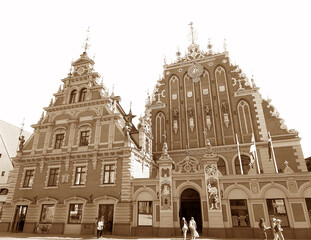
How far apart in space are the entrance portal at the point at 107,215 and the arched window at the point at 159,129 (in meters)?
10.2

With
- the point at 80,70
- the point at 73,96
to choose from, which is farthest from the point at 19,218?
the point at 80,70

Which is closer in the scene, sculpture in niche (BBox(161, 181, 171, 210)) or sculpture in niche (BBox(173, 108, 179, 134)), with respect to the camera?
sculpture in niche (BBox(161, 181, 171, 210))

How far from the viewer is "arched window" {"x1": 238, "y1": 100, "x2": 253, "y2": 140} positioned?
82.8 ft

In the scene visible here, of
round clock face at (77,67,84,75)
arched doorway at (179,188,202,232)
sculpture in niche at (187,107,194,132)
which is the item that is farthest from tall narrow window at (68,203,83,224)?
round clock face at (77,67,84,75)

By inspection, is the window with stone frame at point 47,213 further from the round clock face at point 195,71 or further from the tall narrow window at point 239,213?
the round clock face at point 195,71

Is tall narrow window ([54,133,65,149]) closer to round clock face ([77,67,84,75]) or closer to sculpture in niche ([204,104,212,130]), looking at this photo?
round clock face ([77,67,84,75])

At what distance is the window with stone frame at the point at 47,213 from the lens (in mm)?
21156

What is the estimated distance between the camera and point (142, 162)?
2384 centimetres

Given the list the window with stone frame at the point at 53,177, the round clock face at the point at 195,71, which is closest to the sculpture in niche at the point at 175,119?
the round clock face at the point at 195,71

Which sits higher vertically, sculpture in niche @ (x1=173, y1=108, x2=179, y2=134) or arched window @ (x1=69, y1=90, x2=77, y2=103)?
arched window @ (x1=69, y1=90, x2=77, y2=103)

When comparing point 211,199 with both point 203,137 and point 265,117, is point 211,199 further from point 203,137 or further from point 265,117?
point 265,117

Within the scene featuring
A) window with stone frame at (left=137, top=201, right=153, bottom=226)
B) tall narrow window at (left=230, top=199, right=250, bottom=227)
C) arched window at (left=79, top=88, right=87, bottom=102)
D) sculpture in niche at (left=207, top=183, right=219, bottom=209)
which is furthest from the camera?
arched window at (left=79, top=88, right=87, bottom=102)

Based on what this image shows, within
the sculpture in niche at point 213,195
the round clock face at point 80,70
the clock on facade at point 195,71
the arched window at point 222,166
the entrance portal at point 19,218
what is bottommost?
the entrance portal at point 19,218

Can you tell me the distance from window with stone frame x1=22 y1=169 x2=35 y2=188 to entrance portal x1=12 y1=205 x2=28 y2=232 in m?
2.07
